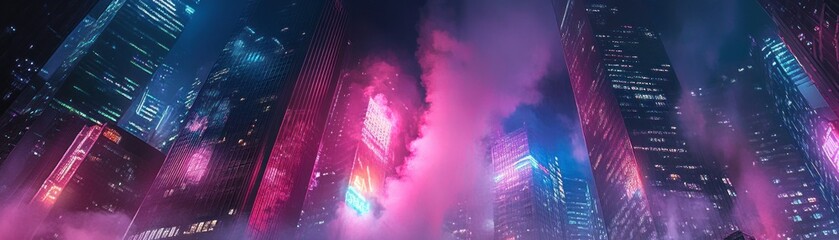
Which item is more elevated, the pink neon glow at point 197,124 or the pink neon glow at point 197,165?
the pink neon glow at point 197,124

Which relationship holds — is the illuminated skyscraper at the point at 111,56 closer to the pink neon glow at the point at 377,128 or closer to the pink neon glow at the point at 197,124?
the pink neon glow at the point at 197,124

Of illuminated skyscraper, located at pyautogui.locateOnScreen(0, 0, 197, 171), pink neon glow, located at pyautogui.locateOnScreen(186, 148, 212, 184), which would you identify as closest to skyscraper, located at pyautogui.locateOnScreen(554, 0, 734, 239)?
pink neon glow, located at pyautogui.locateOnScreen(186, 148, 212, 184)

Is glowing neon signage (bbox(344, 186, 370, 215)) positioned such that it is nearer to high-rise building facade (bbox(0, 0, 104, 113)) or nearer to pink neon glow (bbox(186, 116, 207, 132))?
pink neon glow (bbox(186, 116, 207, 132))

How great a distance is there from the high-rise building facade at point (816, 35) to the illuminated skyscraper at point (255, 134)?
3146 inches

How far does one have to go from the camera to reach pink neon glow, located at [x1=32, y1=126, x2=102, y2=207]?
99375 millimetres

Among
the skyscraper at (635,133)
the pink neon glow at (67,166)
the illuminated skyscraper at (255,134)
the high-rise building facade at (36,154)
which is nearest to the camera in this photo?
the illuminated skyscraper at (255,134)

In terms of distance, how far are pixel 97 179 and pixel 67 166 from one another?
21.9 ft

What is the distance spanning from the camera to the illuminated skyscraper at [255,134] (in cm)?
7988

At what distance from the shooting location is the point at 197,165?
8738 cm

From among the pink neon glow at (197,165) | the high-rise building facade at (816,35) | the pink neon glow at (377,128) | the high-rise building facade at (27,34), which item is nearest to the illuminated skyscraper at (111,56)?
the pink neon glow at (197,165)

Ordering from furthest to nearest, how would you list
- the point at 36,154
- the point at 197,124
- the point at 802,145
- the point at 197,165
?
the point at 802,145 < the point at 36,154 < the point at 197,124 < the point at 197,165

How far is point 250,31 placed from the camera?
360 ft

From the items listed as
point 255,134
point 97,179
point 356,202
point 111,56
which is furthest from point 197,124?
point 111,56

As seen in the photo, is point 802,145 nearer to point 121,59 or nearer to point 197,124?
point 197,124
